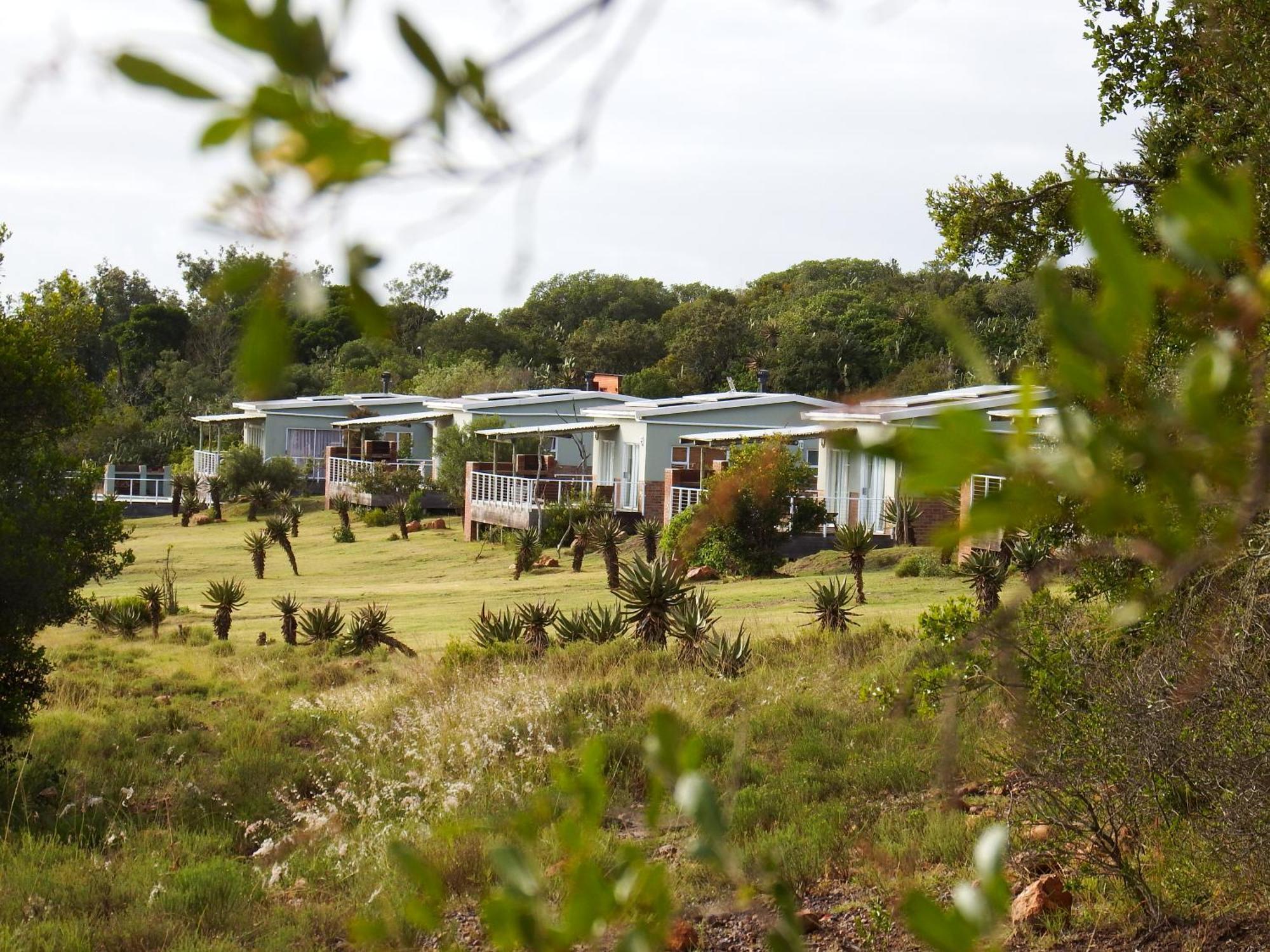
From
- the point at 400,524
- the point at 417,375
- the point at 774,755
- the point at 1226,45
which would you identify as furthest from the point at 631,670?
the point at 417,375

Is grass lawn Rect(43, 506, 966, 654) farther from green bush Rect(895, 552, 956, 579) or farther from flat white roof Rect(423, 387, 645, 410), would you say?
flat white roof Rect(423, 387, 645, 410)

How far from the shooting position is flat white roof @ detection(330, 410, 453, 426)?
49562 mm

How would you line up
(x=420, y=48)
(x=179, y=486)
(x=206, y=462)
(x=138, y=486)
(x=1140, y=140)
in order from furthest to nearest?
(x=206, y=462) < (x=138, y=486) < (x=179, y=486) < (x=1140, y=140) < (x=420, y=48)

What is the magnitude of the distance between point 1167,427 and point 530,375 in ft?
218

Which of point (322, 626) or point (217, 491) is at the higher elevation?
point (217, 491)

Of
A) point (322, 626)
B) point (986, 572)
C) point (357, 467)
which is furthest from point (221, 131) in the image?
point (357, 467)

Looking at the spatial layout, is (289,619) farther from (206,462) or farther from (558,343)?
(558,343)

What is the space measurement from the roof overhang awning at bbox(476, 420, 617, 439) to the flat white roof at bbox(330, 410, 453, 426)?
7.99 m

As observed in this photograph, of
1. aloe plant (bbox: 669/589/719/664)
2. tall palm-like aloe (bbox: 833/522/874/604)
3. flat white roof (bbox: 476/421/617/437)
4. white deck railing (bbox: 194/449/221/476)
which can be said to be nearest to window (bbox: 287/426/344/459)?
white deck railing (bbox: 194/449/221/476)

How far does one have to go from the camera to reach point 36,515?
11.1 metres

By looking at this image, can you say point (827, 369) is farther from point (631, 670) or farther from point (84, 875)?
point (84, 875)

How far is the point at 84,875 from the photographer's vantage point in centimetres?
779

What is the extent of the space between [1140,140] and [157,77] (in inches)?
393

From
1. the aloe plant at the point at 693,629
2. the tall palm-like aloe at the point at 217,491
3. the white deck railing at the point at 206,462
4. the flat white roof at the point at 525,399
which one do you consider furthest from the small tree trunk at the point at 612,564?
the white deck railing at the point at 206,462
